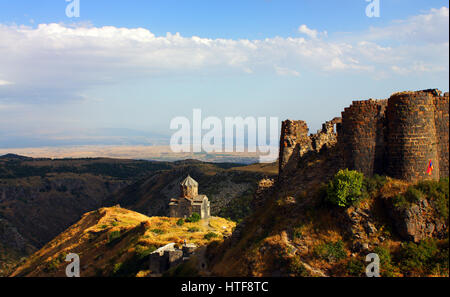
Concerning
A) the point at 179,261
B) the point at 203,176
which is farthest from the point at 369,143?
the point at 203,176

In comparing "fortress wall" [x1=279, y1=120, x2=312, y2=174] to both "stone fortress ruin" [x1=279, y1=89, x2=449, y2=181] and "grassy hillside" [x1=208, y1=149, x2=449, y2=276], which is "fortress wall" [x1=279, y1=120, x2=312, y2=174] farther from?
"stone fortress ruin" [x1=279, y1=89, x2=449, y2=181]

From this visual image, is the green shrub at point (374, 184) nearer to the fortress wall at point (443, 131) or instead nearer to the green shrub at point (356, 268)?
the fortress wall at point (443, 131)

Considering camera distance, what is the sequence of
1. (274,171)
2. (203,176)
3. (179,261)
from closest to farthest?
(179,261) → (274,171) → (203,176)

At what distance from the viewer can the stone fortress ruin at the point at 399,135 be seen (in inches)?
635

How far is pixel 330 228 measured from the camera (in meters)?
16.6

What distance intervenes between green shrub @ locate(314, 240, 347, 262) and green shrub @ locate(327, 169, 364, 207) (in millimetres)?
1766

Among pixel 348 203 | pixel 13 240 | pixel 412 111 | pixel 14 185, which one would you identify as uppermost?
pixel 412 111

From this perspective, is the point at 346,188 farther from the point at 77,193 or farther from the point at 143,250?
the point at 77,193

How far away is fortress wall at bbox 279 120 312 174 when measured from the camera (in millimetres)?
22484

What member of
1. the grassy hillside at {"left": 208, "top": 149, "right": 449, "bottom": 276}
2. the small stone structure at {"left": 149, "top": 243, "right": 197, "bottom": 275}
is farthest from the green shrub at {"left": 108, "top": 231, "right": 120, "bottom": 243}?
the grassy hillside at {"left": 208, "top": 149, "right": 449, "bottom": 276}

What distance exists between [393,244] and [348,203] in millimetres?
2381
